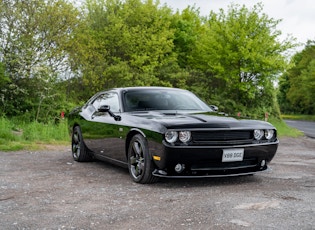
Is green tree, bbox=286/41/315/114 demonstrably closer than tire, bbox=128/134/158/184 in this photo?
No

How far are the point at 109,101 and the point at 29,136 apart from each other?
18.4 ft

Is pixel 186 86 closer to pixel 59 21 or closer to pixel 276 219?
pixel 59 21

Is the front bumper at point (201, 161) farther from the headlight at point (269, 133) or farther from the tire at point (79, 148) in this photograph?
the tire at point (79, 148)

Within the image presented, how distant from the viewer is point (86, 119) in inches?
331

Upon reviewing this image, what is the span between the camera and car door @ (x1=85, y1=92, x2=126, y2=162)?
7.02 m

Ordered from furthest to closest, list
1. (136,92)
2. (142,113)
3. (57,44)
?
(57,44) → (136,92) → (142,113)

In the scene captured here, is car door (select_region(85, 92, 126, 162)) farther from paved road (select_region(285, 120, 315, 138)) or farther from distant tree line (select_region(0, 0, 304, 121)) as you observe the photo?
paved road (select_region(285, 120, 315, 138))

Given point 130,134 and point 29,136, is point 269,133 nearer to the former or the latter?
point 130,134

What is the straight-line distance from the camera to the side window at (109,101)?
7.53m

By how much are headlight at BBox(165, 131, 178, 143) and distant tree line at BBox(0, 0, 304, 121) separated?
10.6 meters

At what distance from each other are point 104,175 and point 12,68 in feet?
33.6

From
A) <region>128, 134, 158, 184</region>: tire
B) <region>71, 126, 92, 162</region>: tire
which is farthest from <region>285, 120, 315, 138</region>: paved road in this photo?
<region>128, 134, 158, 184</region>: tire

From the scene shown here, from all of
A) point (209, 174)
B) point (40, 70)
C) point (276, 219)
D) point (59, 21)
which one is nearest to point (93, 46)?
point (59, 21)

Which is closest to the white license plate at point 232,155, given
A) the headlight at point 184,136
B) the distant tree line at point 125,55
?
the headlight at point 184,136
